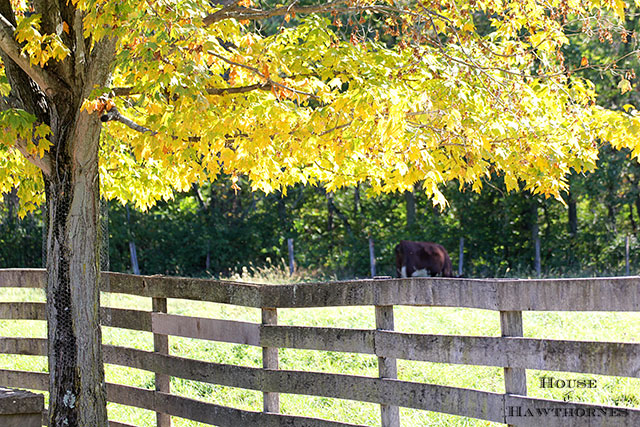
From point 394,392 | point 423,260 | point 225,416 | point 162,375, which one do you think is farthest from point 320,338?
point 423,260

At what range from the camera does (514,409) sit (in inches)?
163

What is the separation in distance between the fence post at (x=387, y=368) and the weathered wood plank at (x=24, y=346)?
11.9 ft

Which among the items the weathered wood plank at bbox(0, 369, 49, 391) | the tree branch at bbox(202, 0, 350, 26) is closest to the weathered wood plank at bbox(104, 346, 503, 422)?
the weathered wood plank at bbox(0, 369, 49, 391)

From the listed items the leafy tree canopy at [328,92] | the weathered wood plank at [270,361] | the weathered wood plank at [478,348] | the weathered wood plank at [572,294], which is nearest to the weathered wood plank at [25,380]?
the leafy tree canopy at [328,92]

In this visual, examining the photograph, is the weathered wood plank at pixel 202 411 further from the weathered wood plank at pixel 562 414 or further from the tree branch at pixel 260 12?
the tree branch at pixel 260 12

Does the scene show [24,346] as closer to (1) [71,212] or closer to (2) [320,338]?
(1) [71,212]

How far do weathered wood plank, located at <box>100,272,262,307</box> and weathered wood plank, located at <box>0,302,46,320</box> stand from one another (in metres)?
0.74

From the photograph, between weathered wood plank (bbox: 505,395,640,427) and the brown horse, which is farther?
the brown horse

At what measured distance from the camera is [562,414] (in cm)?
394

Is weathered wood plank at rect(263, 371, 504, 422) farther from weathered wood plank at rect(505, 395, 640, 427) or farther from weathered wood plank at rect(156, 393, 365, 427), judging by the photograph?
weathered wood plank at rect(156, 393, 365, 427)

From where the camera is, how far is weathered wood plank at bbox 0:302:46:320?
273 inches

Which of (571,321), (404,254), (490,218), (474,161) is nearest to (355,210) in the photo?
(490,218)

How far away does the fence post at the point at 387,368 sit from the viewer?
4.77 m

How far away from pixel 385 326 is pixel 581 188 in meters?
17.0
